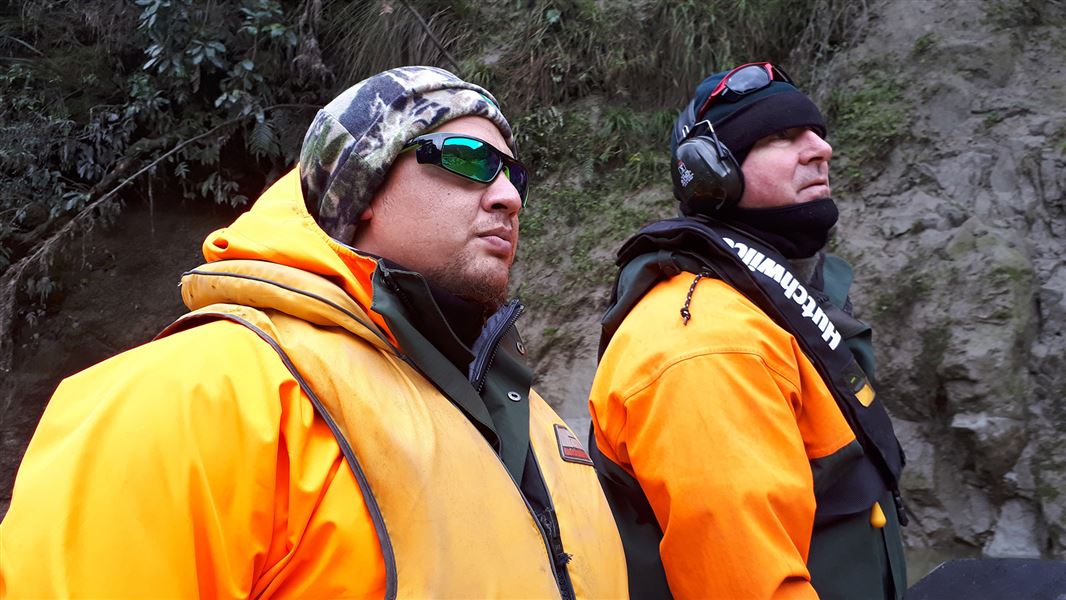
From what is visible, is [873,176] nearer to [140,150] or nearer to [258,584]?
[258,584]

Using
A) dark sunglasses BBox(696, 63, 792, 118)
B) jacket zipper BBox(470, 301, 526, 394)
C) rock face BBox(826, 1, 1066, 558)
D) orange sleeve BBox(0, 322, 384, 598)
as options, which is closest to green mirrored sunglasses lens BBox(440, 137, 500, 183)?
jacket zipper BBox(470, 301, 526, 394)

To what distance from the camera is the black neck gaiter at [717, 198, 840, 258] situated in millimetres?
2785

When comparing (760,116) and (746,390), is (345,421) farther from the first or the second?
(760,116)

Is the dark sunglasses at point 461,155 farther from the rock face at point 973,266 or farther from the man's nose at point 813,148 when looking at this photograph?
the rock face at point 973,266

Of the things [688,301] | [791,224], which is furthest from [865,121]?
[688,301]

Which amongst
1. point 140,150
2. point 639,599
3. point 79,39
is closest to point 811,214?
point 639,599

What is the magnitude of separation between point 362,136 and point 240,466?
2.86 feet

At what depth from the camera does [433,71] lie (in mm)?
2014

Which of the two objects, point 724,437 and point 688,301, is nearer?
point 724,437

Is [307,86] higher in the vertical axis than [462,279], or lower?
lower

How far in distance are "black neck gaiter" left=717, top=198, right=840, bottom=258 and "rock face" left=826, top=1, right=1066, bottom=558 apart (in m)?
2.38

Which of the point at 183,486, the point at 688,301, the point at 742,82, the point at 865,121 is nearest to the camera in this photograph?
the point at 183,486

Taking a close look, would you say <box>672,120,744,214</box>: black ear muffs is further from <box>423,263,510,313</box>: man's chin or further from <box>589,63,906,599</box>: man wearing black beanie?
<box>423,263,510,313</box>: man's chin

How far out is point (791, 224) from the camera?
110 inches
